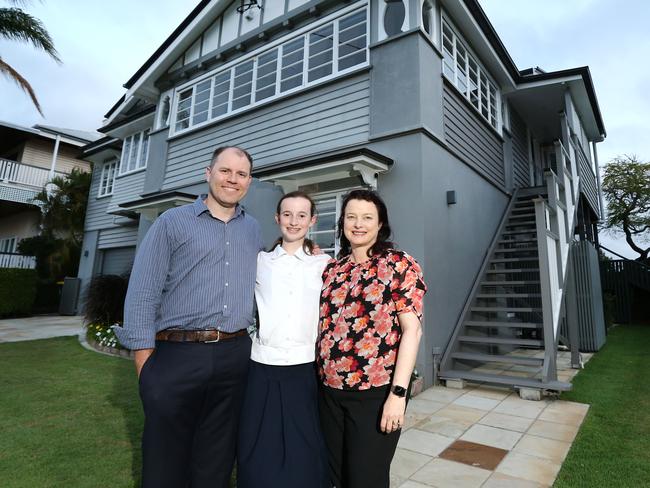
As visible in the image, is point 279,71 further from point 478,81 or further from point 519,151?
point 519,151

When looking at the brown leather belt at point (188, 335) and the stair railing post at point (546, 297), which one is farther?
the stair railing post at point (546, 297)

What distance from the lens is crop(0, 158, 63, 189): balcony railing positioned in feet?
49.7

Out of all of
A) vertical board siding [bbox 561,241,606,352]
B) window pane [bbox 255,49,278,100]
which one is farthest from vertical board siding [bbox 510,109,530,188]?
window pane [bbox 255,49,278,100]

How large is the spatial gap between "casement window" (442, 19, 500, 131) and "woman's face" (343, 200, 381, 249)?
5.51 metres

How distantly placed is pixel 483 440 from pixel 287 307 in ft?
8.82

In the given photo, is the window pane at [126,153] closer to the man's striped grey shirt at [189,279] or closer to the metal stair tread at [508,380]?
the metal stair tread at [508,380]

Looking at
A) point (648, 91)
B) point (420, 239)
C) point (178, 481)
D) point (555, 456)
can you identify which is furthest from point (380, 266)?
point (648, 91)

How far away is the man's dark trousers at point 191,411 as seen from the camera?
156 centimetres

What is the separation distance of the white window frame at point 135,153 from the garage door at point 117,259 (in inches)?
105

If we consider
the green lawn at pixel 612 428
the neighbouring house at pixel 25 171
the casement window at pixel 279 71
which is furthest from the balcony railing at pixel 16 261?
the green lawn at pixel 612 428

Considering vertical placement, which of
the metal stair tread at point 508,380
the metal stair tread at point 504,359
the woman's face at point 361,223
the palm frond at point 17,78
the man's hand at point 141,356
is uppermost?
the palm frond at point 17,78

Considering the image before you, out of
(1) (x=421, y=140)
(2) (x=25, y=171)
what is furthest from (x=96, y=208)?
(1) (x=421, y=140)

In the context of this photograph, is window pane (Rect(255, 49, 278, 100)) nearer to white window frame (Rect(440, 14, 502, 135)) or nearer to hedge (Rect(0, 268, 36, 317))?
white window frame (Rect(440, 14, 502, 135))

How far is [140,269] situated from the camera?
5.37 ft
